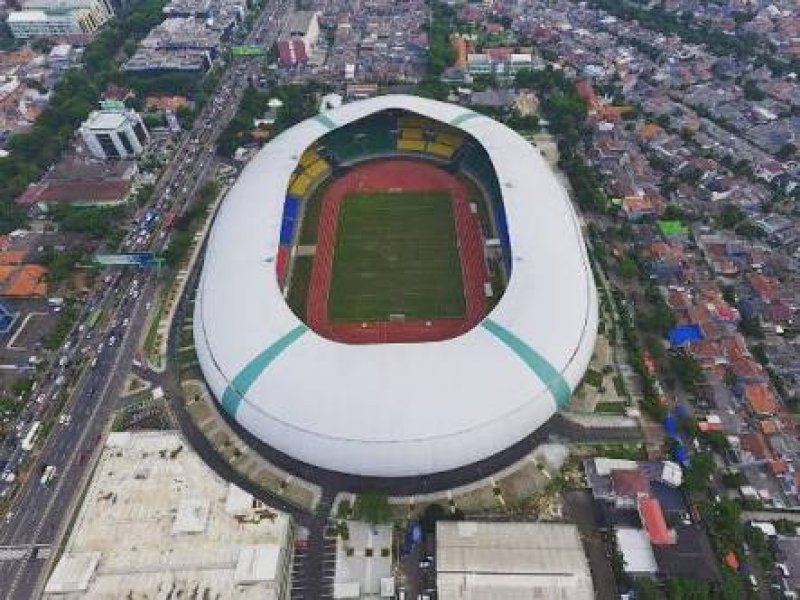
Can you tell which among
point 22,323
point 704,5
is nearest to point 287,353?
point 22,323

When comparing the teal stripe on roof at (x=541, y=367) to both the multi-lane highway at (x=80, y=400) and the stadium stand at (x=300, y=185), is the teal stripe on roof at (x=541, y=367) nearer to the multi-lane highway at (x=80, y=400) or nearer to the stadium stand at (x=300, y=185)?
the multi-lane highway at (x=80, y=400)

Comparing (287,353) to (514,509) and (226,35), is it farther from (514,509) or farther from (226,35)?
(226,35)

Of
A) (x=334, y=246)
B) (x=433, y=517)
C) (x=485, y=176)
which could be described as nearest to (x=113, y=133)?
(x=334, y=246)

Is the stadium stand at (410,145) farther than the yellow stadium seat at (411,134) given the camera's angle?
No

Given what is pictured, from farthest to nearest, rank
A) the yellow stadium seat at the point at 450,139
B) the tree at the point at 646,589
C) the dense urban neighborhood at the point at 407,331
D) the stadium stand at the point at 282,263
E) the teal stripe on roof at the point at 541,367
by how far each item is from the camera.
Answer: the yellow stadium seat at the point at 450,139 < the stadium stand at the point at 282,263 < the teal stripe on roof at the point at 541,367 < the dense urban neighborhood at the point at 407,331 < the tree at the point at 646,589

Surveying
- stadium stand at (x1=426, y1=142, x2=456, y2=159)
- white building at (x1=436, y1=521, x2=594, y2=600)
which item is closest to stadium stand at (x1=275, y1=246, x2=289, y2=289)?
stadium stand at (x1=426, y1=142, x2=456, y2=159)

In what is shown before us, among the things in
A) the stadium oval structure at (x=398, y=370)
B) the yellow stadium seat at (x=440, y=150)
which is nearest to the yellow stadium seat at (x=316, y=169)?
the yellow stadium seat at (x=440, y=150)

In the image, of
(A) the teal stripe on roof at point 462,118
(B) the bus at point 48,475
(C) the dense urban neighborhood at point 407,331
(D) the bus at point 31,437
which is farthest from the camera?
(A) the teal stripe on roof at point 462,118

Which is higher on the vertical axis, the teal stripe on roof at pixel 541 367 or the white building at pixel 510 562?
the teal stripe on roof at pixel 541 367
